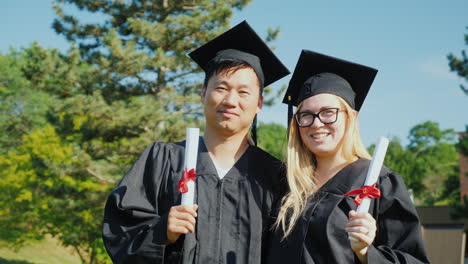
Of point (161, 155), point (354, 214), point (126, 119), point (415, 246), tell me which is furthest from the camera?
point (126, 119)

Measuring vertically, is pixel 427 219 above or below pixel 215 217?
above

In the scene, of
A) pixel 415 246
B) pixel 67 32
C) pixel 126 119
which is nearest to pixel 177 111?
pixel 126 119

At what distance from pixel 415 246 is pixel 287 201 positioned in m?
0.77

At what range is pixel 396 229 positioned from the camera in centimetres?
268

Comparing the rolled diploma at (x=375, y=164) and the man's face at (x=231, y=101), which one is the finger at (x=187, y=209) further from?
the rolled diploma at (x=375, y=164)

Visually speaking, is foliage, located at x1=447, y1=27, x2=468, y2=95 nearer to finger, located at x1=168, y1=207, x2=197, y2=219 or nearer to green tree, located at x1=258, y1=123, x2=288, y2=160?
finger, located at x1=168, y1=207, x2=197, y2=219

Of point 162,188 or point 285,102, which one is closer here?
point 162,188

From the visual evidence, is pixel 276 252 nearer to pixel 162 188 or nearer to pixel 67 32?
pixel 162 188

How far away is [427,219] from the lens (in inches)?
944

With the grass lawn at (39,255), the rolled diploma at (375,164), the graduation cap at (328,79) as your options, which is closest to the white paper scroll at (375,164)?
the rolled diploma at (375,164)

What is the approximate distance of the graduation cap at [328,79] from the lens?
3176 mm

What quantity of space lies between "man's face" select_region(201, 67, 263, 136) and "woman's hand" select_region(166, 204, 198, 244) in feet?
2.27

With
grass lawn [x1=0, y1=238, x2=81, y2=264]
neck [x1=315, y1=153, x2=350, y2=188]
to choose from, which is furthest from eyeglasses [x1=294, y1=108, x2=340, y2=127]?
grass lawn [x1=0, y1=238, x2=81, y2=264]

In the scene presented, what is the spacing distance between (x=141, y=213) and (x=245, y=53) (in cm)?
136
